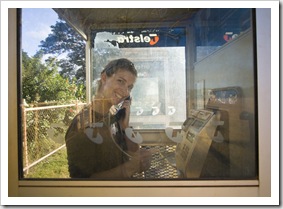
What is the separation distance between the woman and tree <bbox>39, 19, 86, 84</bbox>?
0.63 ft

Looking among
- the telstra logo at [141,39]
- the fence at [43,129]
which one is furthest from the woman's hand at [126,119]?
the telstra logo at [141,39]

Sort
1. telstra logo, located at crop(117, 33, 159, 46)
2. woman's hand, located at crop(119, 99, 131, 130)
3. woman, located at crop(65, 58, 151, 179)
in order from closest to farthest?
woman, located at crop(65, 58, 151, 179), woman's hand, located at crop(119, 99, 131, 130), telstra logo, located at crop(117, 33, 159, 46)

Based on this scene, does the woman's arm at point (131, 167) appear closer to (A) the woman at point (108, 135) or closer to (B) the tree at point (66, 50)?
(A) the woman at point (108, 135)

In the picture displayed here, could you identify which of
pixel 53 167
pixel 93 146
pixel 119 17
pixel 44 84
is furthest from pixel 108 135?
pixel 119 17

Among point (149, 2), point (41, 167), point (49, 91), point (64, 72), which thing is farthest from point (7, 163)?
point (149, 2)

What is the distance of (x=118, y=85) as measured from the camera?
1603 millimetres

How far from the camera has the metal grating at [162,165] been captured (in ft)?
3.97

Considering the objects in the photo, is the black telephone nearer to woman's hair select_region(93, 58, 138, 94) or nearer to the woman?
the woman

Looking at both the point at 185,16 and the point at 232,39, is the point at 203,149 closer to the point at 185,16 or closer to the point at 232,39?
the point at 232,39

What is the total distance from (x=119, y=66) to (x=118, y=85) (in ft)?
0.49

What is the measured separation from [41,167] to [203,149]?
911 millimetres

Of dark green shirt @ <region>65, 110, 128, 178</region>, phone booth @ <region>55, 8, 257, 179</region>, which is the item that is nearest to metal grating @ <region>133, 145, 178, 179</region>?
phone booth @ <region>55, 8, 257, 179</region>

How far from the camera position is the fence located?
1.16m

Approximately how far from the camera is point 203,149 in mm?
1396
